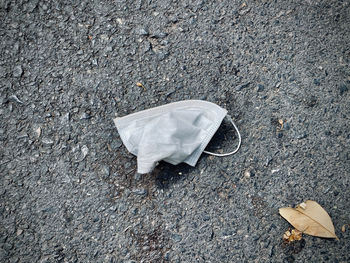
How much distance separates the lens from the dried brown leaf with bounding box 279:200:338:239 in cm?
228

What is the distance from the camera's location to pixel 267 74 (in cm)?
250

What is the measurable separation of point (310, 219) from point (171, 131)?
1.09m

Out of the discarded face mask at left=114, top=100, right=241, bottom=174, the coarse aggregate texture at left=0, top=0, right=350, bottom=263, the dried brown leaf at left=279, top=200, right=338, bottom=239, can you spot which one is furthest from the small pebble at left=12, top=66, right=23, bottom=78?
the dried brown leaf at left=279, top=200, right=338, bottom=239

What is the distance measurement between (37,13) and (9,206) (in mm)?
1348

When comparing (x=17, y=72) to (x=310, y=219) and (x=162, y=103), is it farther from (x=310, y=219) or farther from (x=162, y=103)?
(x=310, y=219)

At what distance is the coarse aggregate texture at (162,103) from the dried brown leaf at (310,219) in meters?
0.06

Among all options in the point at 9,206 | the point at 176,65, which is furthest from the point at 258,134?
the point at 9,206

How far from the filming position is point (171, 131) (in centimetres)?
226

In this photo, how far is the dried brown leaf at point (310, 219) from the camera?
2277mm

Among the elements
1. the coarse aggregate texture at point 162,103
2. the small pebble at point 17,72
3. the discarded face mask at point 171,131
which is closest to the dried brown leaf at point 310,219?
the coarse aggregate texture at point 162,103

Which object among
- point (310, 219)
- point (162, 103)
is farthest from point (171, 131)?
point (310, 219)

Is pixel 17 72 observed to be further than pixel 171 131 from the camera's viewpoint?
Yes

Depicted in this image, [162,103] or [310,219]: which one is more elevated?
[162,103]

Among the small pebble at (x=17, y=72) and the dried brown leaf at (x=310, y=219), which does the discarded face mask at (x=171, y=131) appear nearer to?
the dried brown leaf at (x=310, y=219)
